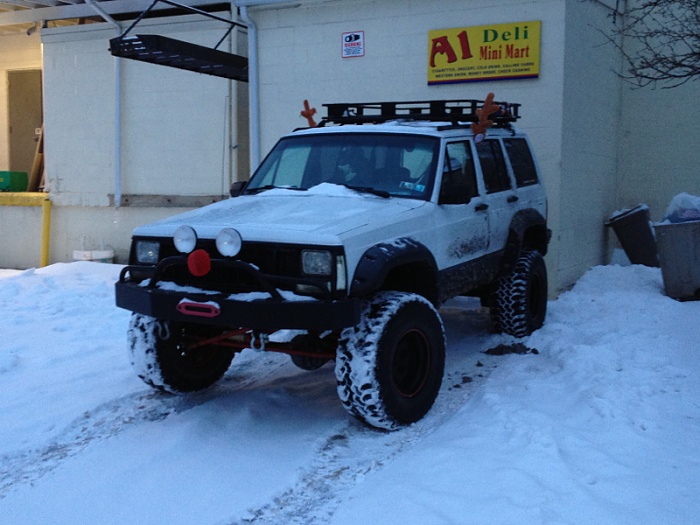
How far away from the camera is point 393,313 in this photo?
5.04 metres

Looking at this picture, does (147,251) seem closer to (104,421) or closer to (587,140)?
(104,421)

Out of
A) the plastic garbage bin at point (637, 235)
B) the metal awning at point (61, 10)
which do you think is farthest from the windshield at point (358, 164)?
the metal awning at point (61, 10)

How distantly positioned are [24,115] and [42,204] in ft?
11.6

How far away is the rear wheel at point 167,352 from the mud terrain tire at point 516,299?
9.48 ft

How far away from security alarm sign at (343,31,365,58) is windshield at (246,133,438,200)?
4.08m

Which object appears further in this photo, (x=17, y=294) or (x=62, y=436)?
(x=17, y=294)

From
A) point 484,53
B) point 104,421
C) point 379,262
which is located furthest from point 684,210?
point 104,421

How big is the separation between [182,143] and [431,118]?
5962 mm

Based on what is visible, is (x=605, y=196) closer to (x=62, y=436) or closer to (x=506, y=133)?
(x=506, y=133)

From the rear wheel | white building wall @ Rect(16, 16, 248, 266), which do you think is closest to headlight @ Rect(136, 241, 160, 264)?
the rear wheel

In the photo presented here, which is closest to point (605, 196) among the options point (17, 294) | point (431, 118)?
point (431, 118)

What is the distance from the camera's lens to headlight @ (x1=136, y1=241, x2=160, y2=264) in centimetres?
541

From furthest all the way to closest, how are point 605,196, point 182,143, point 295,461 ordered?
point 182,143
point 605,196
point 295,461

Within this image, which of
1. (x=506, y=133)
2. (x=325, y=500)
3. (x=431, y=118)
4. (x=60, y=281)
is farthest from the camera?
(x=60, y=281)
